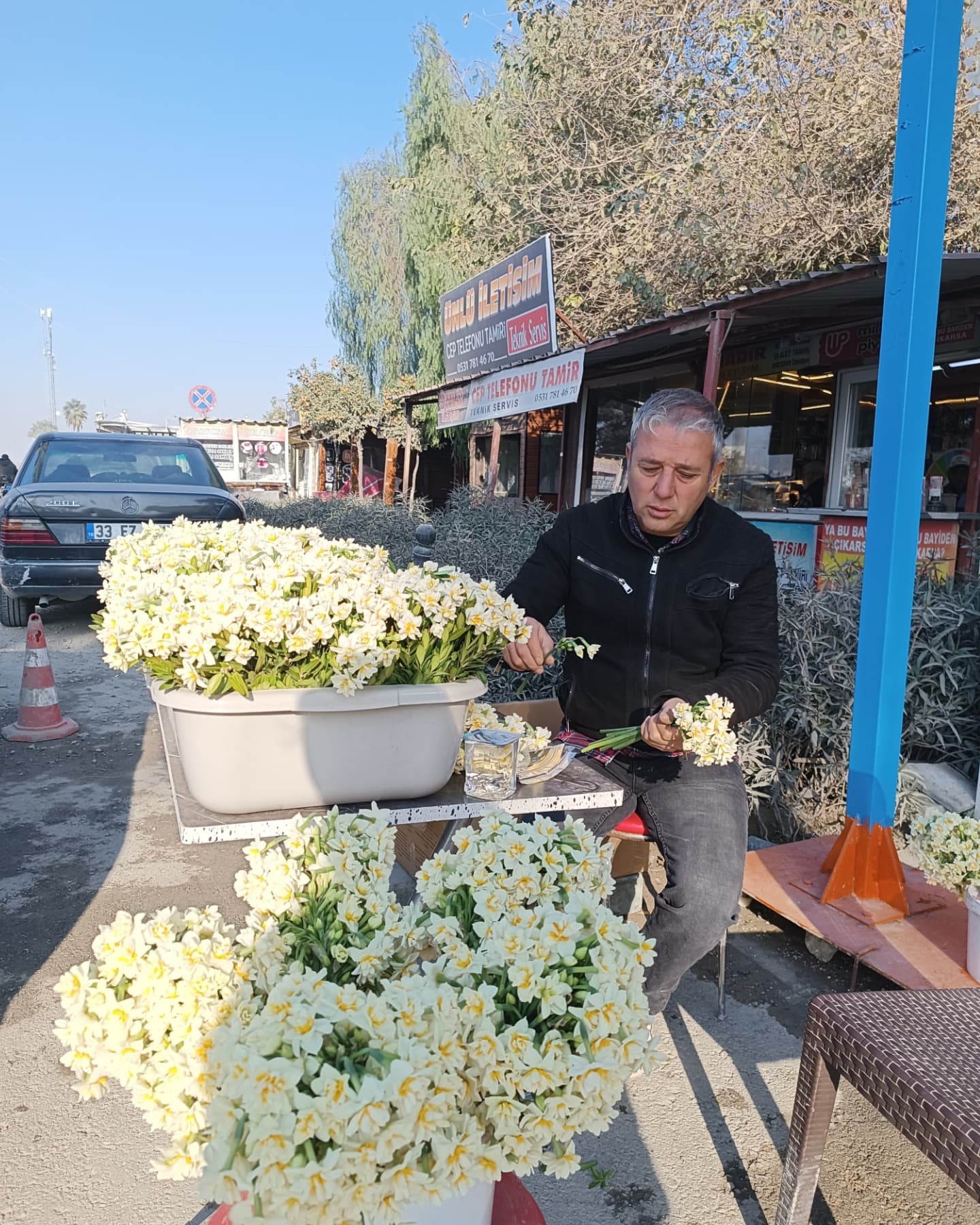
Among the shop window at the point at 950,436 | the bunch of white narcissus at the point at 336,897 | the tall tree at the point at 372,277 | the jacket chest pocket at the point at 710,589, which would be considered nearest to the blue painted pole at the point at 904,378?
the jacket chest pocket at the point at 710,589

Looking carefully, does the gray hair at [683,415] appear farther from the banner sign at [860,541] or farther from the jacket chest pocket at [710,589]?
the banner sign at [860,541]

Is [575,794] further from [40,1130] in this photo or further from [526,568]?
[40,1130]

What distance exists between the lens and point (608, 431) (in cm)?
1273

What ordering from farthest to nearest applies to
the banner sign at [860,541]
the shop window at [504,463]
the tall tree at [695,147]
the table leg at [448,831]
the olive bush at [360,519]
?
1. the shop window at [504,463]
2. the olive bush at [360,519]
3. the tall tree at [695,147]
4. the banner sign at [860,541]
5. the table leg at [448,831]

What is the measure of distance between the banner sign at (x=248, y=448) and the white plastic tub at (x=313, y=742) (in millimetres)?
37481

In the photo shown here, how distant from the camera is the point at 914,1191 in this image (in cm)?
186

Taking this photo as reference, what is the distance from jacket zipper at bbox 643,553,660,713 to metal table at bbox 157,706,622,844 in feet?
1.57

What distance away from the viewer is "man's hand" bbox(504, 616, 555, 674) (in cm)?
194

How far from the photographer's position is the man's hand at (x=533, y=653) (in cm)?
194

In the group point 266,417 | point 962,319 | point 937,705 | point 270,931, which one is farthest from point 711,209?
point 266,417

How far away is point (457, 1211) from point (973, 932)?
190 cm

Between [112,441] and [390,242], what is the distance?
A: 15.3 metres

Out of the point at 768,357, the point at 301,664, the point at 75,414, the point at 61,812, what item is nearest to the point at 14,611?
the point at 61,812

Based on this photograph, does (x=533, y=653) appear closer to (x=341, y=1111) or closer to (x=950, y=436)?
(x=341, y=1111)
